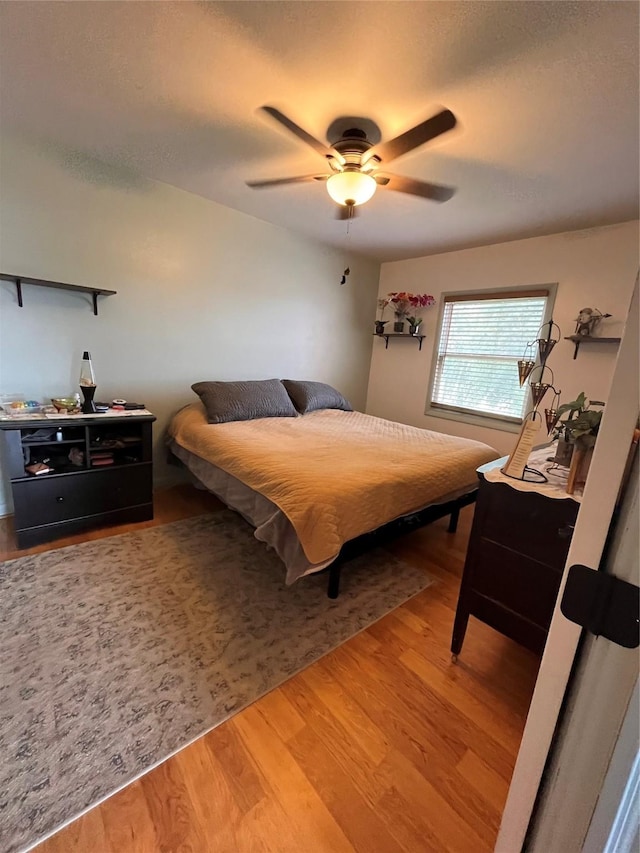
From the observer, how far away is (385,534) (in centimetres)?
212

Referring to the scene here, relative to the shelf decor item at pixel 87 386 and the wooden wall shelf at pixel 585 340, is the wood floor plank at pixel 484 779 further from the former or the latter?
the wooden wall shelf at pixel 585 340

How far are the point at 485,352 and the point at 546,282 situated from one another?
0.76 metres

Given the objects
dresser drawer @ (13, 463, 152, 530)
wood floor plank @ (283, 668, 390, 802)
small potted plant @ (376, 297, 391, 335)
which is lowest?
wood floor plank @ (283, 668, 390, 802)

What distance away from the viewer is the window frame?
3.17 meters

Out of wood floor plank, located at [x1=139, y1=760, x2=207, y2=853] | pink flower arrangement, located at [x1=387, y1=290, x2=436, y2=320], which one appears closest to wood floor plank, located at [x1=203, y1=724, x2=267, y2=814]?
wood floor plank, located at [x1=139, y1=760, x2=207, y2=853]

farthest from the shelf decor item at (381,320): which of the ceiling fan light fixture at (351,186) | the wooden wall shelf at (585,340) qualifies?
the ceiling fan light fixture at (351,186)

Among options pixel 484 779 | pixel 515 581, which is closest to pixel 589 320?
pixel 515 581

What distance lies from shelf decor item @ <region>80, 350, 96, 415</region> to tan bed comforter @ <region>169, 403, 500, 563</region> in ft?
2.09

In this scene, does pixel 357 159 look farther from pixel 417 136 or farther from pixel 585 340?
pixel 585 340

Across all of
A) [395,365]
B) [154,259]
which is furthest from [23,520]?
[395,365]

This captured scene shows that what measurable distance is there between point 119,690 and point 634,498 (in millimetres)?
1740

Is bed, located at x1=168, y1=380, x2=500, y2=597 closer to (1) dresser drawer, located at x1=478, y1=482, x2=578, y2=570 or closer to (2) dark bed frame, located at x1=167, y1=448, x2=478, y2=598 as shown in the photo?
(2) dark bed frame, located at x1=167, y1=448, x2=478, y2=598

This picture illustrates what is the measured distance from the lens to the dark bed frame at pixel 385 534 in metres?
1.96

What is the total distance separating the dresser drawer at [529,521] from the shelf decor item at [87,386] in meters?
2.45
